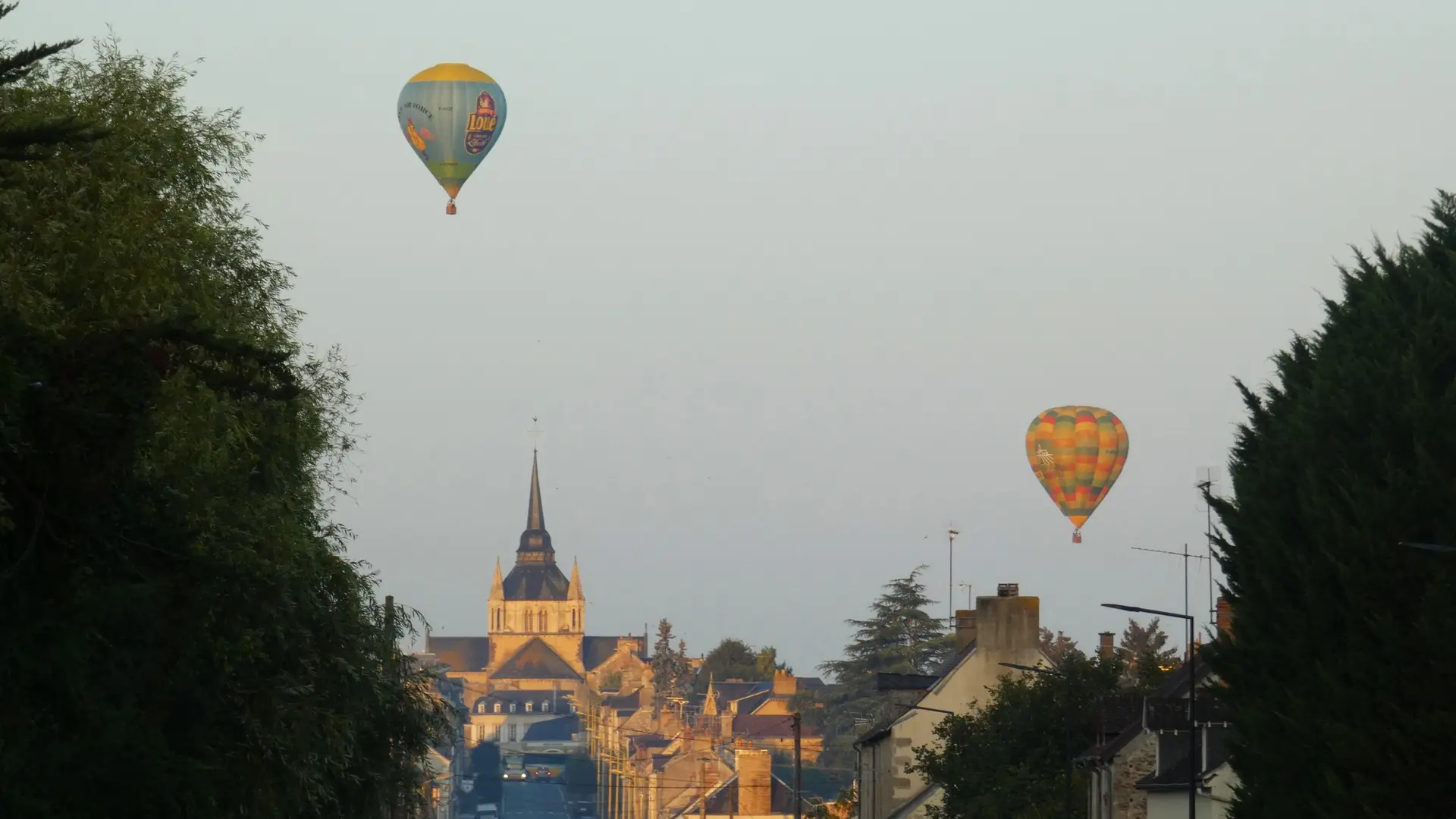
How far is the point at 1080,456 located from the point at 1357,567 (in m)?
48.2

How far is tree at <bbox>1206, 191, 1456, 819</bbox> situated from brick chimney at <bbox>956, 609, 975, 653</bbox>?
44.2 metres

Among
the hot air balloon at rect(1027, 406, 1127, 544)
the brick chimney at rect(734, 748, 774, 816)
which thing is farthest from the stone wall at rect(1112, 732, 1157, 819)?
the brick chimney at rect(734, 748, 774, 816)

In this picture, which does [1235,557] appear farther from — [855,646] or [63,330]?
[855,646]

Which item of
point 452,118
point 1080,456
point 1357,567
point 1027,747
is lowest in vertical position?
point 1027,747

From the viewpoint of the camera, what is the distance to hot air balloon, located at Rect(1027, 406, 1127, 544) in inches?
3068

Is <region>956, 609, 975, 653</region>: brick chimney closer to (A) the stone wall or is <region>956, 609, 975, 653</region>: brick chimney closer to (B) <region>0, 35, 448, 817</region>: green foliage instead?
(A) the stone wall

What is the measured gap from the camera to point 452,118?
6850 centimetres

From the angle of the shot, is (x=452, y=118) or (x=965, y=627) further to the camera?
(x=965, y=627)

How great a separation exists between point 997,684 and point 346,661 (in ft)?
132

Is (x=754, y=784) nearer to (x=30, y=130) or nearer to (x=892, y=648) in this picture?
(x=892, y=648)

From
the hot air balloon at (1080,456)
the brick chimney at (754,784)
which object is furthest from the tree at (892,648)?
the hot air balloon at (1080,456)

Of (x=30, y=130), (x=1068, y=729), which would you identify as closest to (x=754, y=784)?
(x=1068, y=729)

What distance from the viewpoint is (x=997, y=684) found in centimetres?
7238

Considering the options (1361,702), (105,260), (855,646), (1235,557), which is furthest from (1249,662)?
(855,646)
